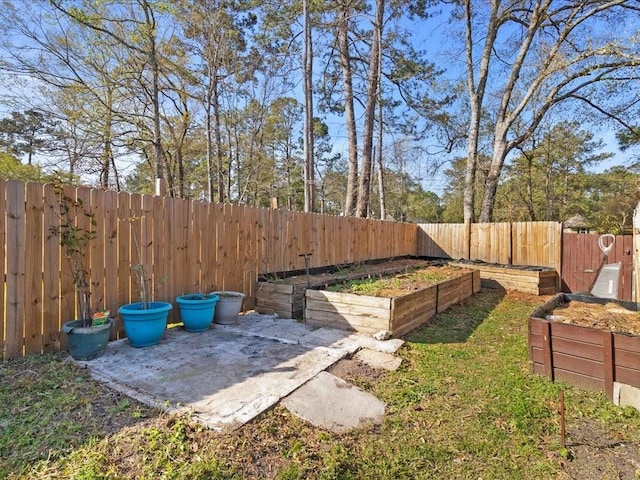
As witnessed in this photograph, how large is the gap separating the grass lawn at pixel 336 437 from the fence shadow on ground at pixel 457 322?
1220mm

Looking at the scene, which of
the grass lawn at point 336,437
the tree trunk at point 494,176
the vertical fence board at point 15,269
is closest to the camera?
the grass lawn at point 336,437

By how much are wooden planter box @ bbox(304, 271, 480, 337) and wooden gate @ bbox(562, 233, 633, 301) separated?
4.56m

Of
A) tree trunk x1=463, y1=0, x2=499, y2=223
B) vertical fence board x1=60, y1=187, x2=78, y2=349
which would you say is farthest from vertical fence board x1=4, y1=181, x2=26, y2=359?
tree trunk x1=463, y1=0, x2=499, y2=223

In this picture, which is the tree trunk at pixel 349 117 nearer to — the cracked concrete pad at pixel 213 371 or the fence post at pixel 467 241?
the fence post at pixel 467 241

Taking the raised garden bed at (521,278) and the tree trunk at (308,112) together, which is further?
the tree trunk at (308,112)

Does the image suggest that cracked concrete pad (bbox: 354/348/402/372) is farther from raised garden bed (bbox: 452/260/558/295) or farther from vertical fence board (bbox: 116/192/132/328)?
raised garden bed (bbox: 452/260/558/295)

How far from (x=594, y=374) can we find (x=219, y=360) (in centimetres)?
321

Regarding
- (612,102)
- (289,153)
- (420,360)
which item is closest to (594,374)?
(420,360)

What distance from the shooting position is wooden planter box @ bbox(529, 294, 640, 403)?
2.64 meters

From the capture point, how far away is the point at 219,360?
3.13m

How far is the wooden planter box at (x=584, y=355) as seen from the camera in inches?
104

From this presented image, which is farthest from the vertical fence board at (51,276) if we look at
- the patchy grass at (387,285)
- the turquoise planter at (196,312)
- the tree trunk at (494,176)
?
the tree trunk at (494,176)

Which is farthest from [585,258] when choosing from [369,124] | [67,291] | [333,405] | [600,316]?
[67,291]

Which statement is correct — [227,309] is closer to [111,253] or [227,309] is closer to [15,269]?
[111,253]
